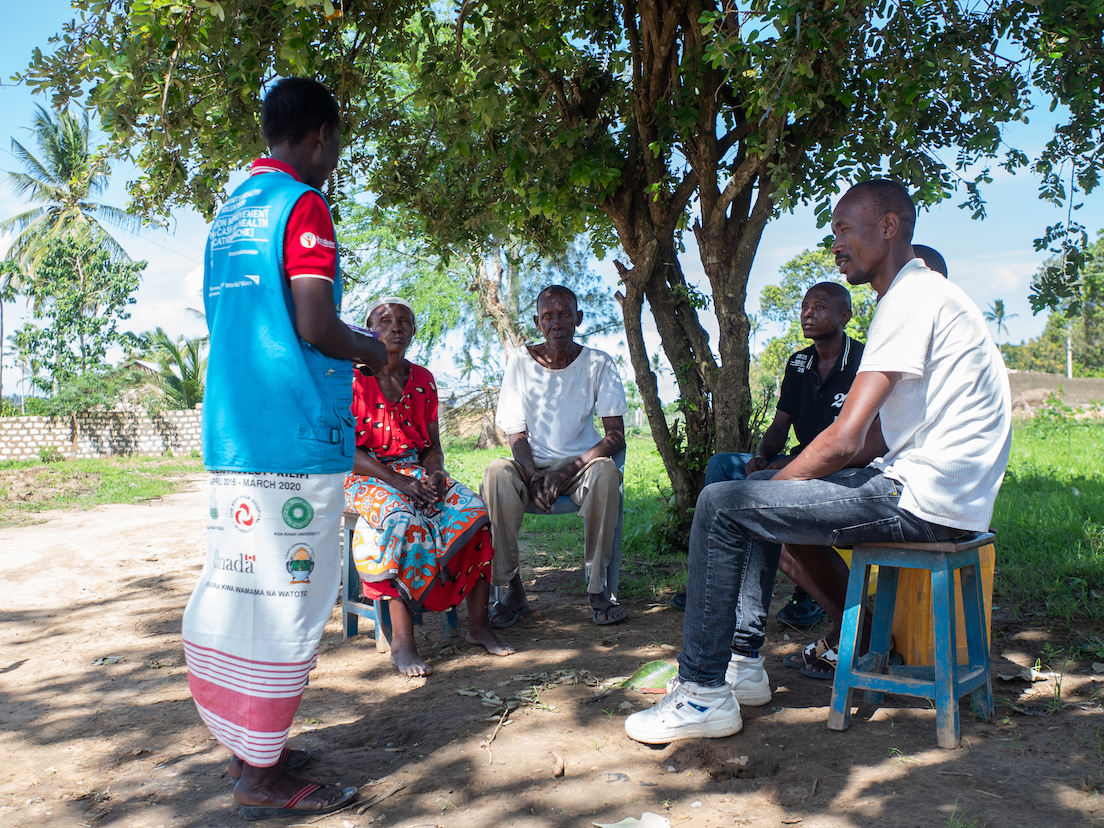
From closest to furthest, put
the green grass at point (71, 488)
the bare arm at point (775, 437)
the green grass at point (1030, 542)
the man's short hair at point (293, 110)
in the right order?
1. the man's short hair at point (293, 110)
2. the bare arm at point (775, 437)
3. the green grass at point (1030, 542)
4. the green grass at point (71, 488)

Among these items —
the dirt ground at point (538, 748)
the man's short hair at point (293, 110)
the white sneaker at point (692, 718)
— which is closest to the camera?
the dirt ground at point (538, 748)

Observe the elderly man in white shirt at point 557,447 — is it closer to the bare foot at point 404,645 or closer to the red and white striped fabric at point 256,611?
the bare foot at point 404,645

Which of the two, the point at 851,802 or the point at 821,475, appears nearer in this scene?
the point at 851,802

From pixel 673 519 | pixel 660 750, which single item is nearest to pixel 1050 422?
pixel 673 519

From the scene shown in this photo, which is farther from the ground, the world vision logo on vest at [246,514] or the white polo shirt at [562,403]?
the white polo shirt at [562,403]

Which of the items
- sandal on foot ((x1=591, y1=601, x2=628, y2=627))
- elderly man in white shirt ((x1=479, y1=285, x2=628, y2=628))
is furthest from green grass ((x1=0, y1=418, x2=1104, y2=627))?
elderly man in white shirt ((x1=479, y1=285, x2=628, y2=628))

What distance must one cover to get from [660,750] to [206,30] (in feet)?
11.7

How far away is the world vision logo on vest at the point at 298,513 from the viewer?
244 cm

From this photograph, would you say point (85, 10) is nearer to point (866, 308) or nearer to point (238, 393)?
point (238, 393)

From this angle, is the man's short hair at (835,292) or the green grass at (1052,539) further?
the green grass at (1052,539)

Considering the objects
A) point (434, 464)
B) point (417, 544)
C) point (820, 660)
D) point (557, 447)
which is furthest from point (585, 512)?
point (820, 660)

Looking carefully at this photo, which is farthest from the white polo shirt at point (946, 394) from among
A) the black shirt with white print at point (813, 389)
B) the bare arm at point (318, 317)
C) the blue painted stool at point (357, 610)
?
the blue painted stool at point (357, 610)

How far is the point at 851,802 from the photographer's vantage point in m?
2.32

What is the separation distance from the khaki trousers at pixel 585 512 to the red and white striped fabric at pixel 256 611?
6.29ft
